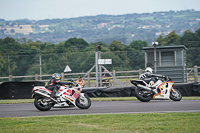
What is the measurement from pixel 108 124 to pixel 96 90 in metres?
11.6

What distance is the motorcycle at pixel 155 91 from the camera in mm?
15648

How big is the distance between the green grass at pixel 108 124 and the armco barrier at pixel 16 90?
10734 millimetres

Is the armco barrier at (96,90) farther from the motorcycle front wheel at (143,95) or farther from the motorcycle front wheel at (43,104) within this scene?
the motorcycle front wheel at (43,104)

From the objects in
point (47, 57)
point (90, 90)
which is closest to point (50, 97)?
point (90, 90)

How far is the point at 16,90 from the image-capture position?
68.8ft

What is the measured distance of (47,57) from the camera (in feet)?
96.0

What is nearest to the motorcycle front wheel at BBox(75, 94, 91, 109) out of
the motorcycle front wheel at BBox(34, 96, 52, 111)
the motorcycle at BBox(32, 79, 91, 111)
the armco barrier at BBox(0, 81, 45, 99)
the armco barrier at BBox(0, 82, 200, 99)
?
the motorcycle at BBox(32, 79, 91, 111)

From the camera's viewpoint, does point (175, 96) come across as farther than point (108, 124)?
Yes

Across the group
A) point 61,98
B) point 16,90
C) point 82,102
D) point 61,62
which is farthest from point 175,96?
point 61,62

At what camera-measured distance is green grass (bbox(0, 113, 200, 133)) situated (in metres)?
8.09

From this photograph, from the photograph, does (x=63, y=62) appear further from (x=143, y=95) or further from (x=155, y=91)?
(x=155, y=91)

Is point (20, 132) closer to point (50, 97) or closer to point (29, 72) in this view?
point (50, 97)

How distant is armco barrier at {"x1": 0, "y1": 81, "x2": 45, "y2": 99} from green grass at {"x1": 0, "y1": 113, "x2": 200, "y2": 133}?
10734 millimetres

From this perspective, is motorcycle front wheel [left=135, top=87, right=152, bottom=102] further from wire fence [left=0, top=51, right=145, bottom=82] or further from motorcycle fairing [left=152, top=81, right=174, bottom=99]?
wire fence [left=0, top=51, right=145, bottom=82]
